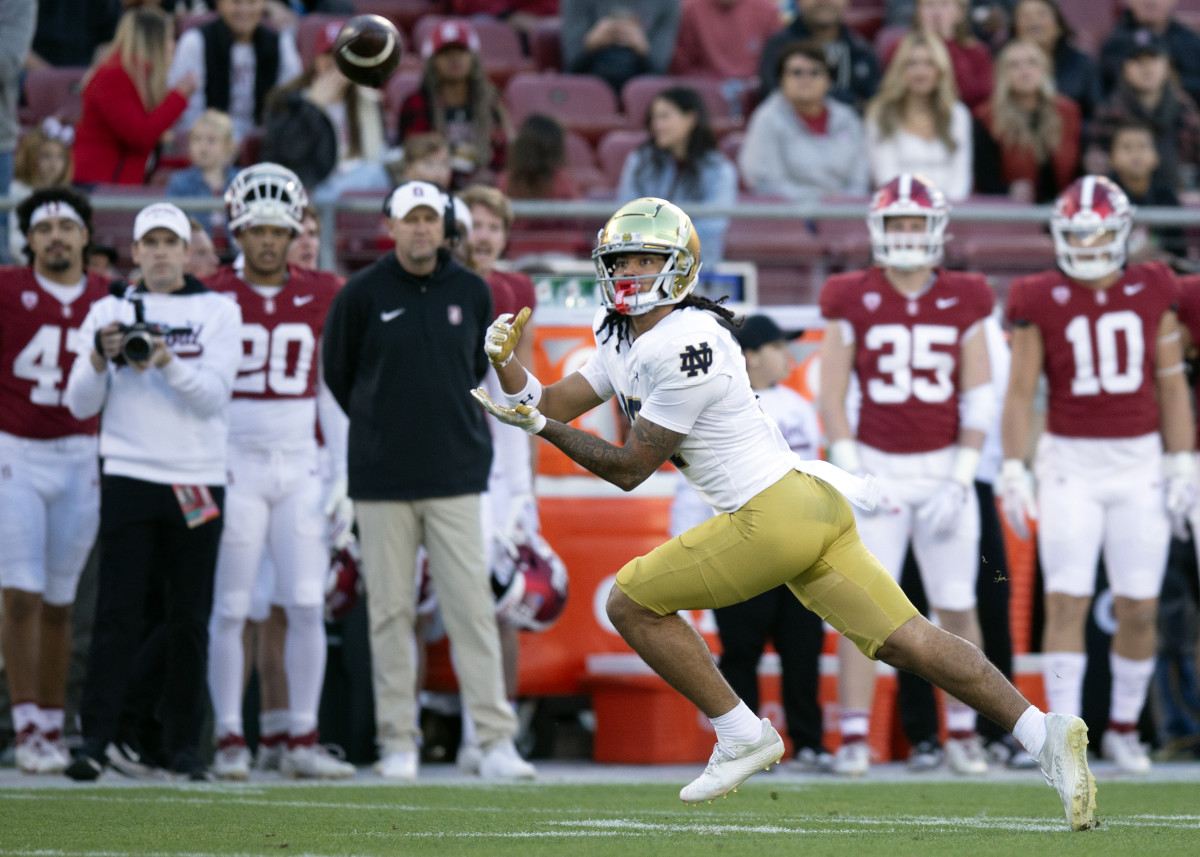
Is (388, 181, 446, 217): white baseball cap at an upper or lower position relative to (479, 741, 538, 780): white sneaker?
upper

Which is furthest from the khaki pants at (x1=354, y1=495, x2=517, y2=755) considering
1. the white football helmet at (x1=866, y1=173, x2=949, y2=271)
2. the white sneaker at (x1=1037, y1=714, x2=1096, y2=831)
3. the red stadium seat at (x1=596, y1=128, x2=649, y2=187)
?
the red stadium seat at (x1=596, y1=128, x2=649, y2=187)

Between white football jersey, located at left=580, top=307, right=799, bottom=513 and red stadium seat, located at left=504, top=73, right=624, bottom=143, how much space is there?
5.91 m

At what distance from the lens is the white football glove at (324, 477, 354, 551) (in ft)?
22.2

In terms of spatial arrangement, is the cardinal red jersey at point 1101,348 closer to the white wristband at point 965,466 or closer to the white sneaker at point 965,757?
the white wristband at point 965,466

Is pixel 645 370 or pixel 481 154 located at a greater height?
pixel 481 154

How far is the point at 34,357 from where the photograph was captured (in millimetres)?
6562

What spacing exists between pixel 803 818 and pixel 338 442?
2865mm

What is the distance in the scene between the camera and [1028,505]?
Result: 6914mm

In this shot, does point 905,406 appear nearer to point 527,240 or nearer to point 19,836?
point 527,240

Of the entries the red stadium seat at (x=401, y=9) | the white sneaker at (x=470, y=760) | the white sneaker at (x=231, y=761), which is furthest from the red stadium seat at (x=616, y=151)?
the white sneaker at (x=231, y=761)

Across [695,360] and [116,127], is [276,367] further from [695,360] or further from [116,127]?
[116,127]

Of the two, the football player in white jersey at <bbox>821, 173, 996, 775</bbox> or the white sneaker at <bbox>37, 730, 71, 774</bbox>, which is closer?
the white sneaker at <bbox>37, 730, 71, 774</bbox>

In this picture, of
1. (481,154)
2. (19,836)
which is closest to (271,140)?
(481,154)

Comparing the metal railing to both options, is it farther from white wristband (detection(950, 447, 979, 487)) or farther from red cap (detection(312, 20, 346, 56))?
white wristband (detection(950, 447, 979, 487))
